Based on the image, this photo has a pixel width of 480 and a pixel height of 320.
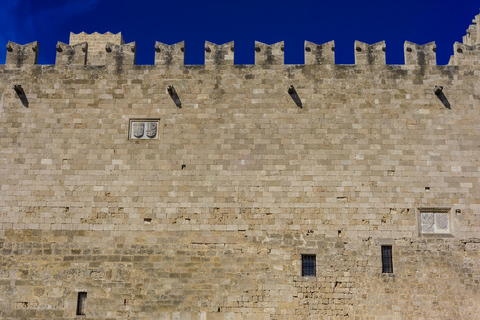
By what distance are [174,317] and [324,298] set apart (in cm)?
299

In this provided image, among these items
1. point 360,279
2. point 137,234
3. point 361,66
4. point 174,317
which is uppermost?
point 361,66

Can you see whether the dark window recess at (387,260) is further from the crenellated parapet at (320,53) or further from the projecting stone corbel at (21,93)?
the projecting stone corbel at (21,93)

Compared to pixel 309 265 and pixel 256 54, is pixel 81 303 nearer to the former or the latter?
pixel 309 265

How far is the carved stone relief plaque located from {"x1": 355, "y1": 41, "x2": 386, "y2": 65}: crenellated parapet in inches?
A: 187

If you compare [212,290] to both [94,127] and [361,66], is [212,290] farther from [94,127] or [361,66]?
[361,66]

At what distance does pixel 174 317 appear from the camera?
32.8 feet

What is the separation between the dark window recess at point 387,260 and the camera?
33.6ft

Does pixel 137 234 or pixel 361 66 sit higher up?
pixel 361 66

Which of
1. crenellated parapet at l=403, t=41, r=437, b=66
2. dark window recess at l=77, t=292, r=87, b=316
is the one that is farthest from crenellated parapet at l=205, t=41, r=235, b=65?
dark window recess at l=77, t=292, r=87, b=316

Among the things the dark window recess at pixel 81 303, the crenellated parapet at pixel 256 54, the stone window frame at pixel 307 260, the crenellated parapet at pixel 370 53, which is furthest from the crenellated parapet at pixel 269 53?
the dark window recess at pixel 81 303

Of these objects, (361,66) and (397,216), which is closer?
(397,216)

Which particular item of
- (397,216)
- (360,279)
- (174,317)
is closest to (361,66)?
(397,216)

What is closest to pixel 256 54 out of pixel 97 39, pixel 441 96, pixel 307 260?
pixel 441 96

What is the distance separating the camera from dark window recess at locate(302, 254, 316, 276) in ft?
33.5
